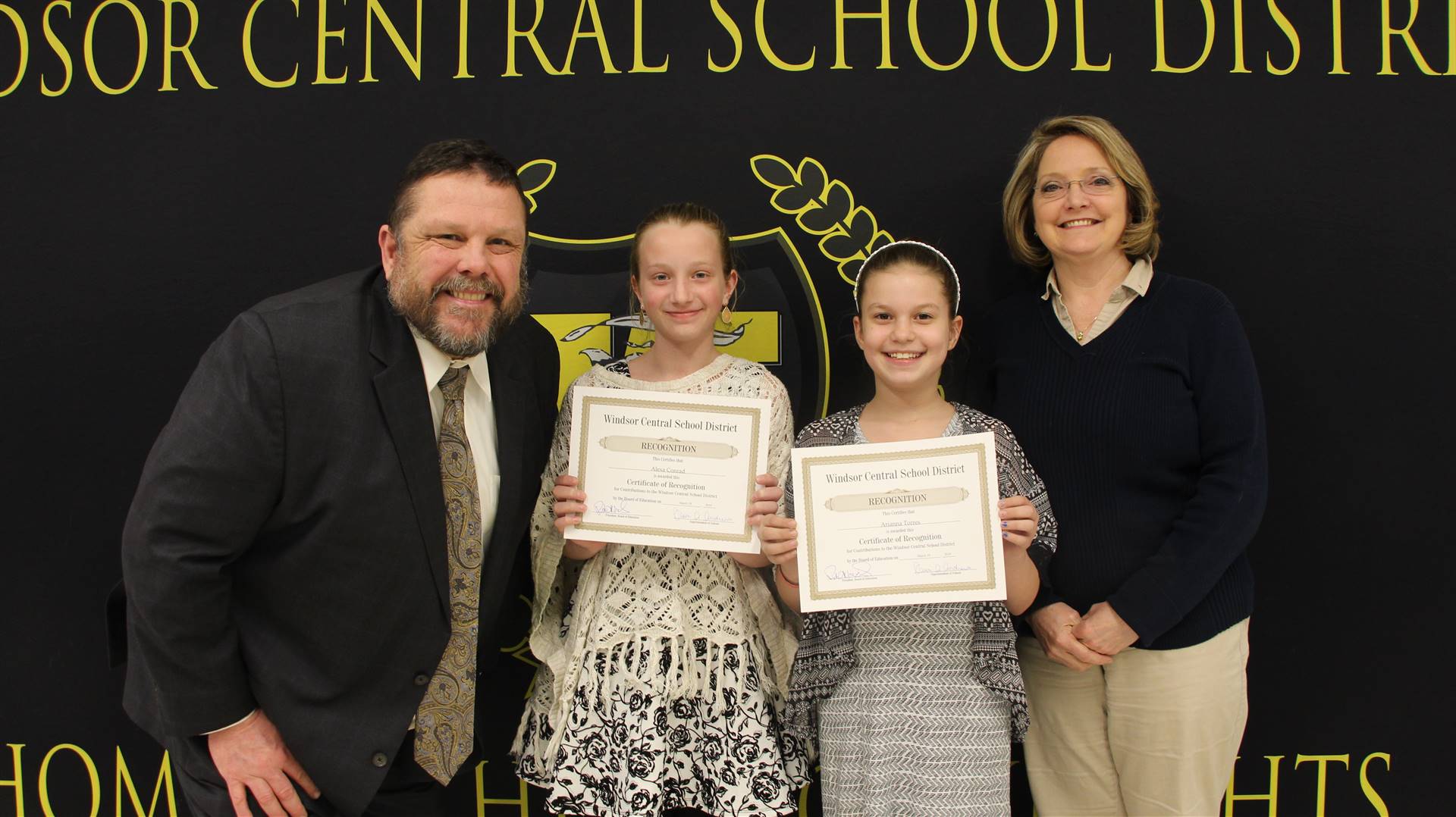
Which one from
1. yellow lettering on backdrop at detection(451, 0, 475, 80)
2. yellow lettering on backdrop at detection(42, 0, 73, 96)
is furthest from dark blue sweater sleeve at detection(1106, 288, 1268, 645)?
yellow lettering on backdrop at detection(42, 0, 73, 96)

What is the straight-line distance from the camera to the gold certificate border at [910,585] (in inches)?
76.4

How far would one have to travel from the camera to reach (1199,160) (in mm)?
2717

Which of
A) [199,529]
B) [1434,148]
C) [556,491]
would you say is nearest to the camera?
[199,529]

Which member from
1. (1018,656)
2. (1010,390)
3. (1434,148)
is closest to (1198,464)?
(1010,390)

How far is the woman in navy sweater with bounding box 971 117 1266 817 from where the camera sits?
6.95ft

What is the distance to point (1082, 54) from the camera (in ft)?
8.90

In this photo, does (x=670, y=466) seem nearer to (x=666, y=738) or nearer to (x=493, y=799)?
(x=666, y=738)

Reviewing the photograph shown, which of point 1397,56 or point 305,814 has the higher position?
point 1397,56

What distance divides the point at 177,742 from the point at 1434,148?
3.60 m

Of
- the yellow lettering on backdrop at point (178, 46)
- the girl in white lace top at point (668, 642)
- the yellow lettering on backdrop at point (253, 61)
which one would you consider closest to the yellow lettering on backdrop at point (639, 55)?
the girl in white lace top at point (668, 642)

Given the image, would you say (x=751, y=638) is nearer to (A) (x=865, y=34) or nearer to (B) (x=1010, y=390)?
(B) (x=1010, y=390)

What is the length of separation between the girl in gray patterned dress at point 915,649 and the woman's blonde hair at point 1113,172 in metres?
0.50

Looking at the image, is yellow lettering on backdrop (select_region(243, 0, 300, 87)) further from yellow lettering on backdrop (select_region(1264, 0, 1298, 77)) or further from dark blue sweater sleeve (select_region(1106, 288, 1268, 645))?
yellow lettering on backdrop (select_region(1264, 0, 1298, 77))
